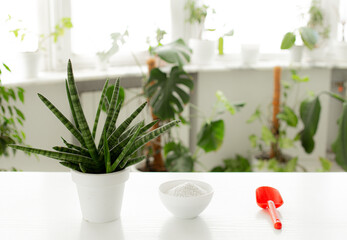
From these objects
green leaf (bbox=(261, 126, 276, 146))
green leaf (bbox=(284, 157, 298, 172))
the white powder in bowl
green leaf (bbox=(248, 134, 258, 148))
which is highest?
the white powder in bowl

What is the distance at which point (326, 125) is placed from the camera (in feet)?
12.0

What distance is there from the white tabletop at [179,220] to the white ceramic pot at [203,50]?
2.09 metres

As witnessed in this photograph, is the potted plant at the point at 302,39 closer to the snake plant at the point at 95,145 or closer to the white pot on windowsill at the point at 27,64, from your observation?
the snake plant at the point at 95,145

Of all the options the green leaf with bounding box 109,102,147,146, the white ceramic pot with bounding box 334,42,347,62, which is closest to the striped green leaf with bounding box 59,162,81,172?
the green leaf with bounding box 109,102,147,146

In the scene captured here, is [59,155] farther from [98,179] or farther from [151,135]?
[151,135]

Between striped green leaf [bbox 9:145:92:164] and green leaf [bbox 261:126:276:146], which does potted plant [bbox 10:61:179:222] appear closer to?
striped green leaf [bbox 9:145:92:164]

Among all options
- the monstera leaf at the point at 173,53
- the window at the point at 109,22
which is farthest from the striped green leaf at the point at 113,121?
the window at the point at 109,22

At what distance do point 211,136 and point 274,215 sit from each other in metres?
1.69

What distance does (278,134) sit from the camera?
131 inches

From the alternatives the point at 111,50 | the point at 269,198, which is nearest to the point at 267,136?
the point at 111,50

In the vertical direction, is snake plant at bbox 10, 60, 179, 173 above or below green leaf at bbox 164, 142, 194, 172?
above

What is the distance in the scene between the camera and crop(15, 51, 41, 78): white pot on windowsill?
263 centimetres

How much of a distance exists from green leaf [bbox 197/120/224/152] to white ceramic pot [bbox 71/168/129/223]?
1705 millimetres

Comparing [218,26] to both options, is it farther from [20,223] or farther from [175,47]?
[20,223]
